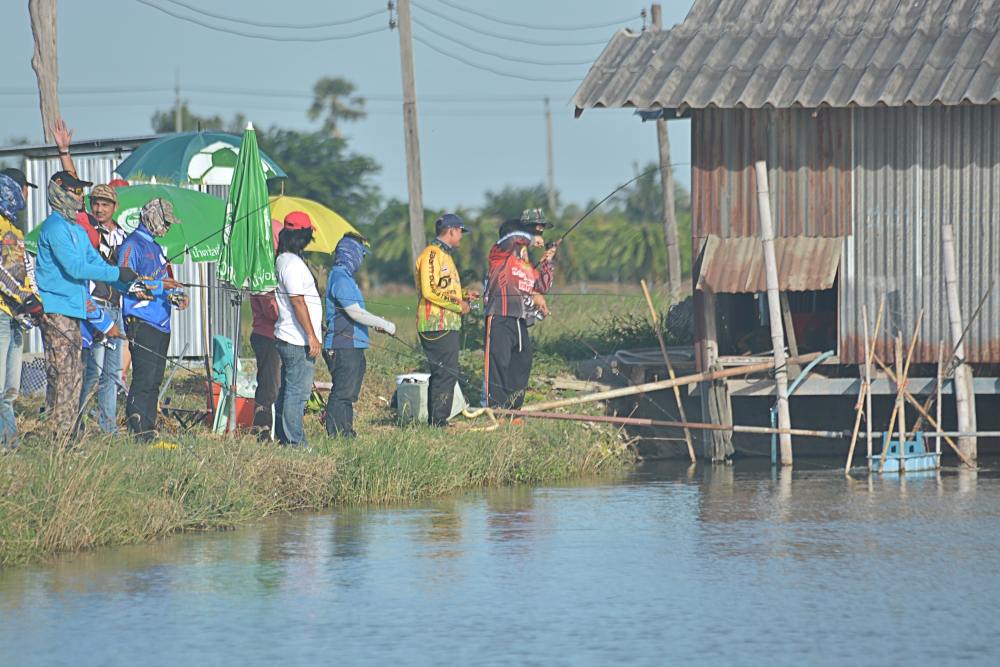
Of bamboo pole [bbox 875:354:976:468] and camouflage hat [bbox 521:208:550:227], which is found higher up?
camouflage hat [bbox 521:208:550:227]

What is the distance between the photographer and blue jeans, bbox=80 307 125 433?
12.6 metres

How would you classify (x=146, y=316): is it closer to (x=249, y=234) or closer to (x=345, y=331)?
(x=249, y=234)

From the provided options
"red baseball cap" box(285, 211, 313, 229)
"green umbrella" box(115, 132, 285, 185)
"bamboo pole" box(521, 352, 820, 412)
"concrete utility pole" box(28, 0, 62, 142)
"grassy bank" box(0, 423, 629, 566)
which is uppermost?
"concrete utility pole" box(28, 0, 62, 142)

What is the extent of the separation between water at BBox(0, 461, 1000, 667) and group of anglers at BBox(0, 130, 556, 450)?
173 centimetres

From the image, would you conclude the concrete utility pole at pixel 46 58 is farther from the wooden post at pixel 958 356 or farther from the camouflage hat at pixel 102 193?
the wooden post at pixel 958 356

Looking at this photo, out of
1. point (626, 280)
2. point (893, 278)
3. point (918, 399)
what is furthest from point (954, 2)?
point (626, 280)

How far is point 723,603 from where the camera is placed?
8586 millimetres

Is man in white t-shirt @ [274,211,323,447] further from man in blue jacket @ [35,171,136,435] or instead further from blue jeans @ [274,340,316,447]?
man in blue jacket @ [35,171,136,435]

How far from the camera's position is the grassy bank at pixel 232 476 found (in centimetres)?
986

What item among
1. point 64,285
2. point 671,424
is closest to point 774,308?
point 671,424

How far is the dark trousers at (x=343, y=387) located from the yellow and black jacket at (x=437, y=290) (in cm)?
90

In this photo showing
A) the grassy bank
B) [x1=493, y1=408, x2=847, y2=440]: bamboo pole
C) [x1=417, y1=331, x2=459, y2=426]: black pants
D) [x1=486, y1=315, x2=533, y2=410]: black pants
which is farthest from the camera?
[x1=486, y1=315, x2=533, y2=410]: black pants

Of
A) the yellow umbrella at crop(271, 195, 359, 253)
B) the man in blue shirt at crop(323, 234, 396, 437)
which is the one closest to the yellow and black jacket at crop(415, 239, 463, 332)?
the man in blue shirt at crop(323, 234, 396, 437)

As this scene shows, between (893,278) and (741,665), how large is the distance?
8.54 m
